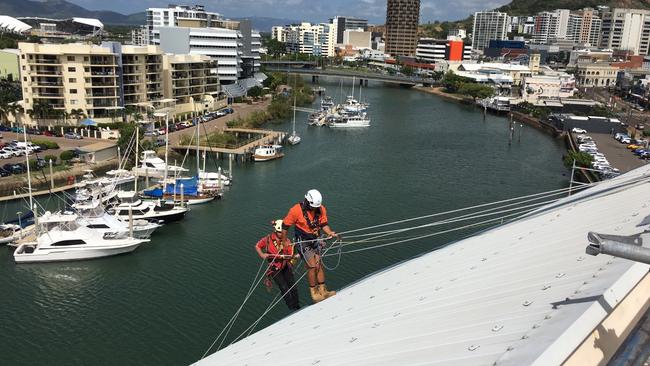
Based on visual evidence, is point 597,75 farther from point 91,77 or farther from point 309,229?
point 309,229

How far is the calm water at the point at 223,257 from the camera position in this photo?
6.95m

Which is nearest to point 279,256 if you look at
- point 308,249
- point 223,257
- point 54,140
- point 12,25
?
point 308,249

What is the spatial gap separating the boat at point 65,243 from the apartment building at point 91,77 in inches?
436

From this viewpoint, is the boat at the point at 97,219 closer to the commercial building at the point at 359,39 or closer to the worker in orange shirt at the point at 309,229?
the worker in orange shirt at the point at 309,229

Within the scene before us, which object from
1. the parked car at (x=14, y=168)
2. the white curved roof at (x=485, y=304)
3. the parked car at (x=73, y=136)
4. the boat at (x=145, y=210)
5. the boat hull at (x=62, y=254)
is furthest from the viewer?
the parked car at (x=73, y=136)

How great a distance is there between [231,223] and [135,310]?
3.86 metres

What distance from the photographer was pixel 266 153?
17.3 metres

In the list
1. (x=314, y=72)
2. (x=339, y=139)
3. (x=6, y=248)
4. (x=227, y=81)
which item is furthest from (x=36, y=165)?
(x=314, y=72)

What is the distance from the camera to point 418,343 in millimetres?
2002

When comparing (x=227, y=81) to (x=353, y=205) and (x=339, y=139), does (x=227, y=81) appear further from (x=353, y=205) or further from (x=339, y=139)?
(x=353, y=205)

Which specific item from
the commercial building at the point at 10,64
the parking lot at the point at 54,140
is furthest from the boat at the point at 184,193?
the commercial building at the point at 10,64

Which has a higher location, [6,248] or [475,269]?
[475,269]

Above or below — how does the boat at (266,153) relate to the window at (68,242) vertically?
above

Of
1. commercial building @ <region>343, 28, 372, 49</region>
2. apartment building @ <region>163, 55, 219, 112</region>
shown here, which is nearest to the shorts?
apartment building @ <region>163, 55, 219, 112</region>
